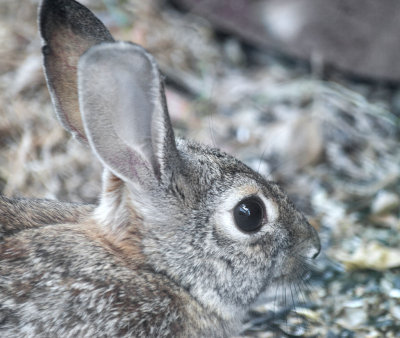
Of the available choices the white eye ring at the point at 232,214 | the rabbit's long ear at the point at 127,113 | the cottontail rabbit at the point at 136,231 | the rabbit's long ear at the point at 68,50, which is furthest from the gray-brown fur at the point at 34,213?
the white eye ring at the point at 232,214

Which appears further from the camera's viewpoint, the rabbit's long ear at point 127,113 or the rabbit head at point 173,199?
the rabbit head at point 173,199

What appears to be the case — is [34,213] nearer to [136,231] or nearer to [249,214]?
[136,231]

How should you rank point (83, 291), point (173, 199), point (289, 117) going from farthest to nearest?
1. point (289, 117)
2. point (173, 199)
3. point (83, 291)

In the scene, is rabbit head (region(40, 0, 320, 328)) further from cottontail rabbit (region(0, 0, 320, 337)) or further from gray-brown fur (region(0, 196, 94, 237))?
gray-brown fur (region(0, 196, 94, 237))

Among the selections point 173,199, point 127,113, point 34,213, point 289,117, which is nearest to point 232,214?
point 173,199

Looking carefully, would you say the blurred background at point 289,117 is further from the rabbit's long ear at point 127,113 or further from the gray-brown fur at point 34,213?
the rabbit's long ear at point 127,113

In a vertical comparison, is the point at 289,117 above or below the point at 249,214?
above

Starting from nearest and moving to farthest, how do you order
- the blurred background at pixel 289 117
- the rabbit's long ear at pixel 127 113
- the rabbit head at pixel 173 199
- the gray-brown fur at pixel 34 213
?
the rabbit's long ear at pixel 127 113, the rabbit head at pixel 173 199, the gray-brown fur at pixel 34 213, the blurred background at pixel 289 117

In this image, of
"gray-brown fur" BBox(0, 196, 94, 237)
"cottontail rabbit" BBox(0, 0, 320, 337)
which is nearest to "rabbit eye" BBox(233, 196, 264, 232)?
"cottontail rabbit" BBox(0, 0, 320, 337)
